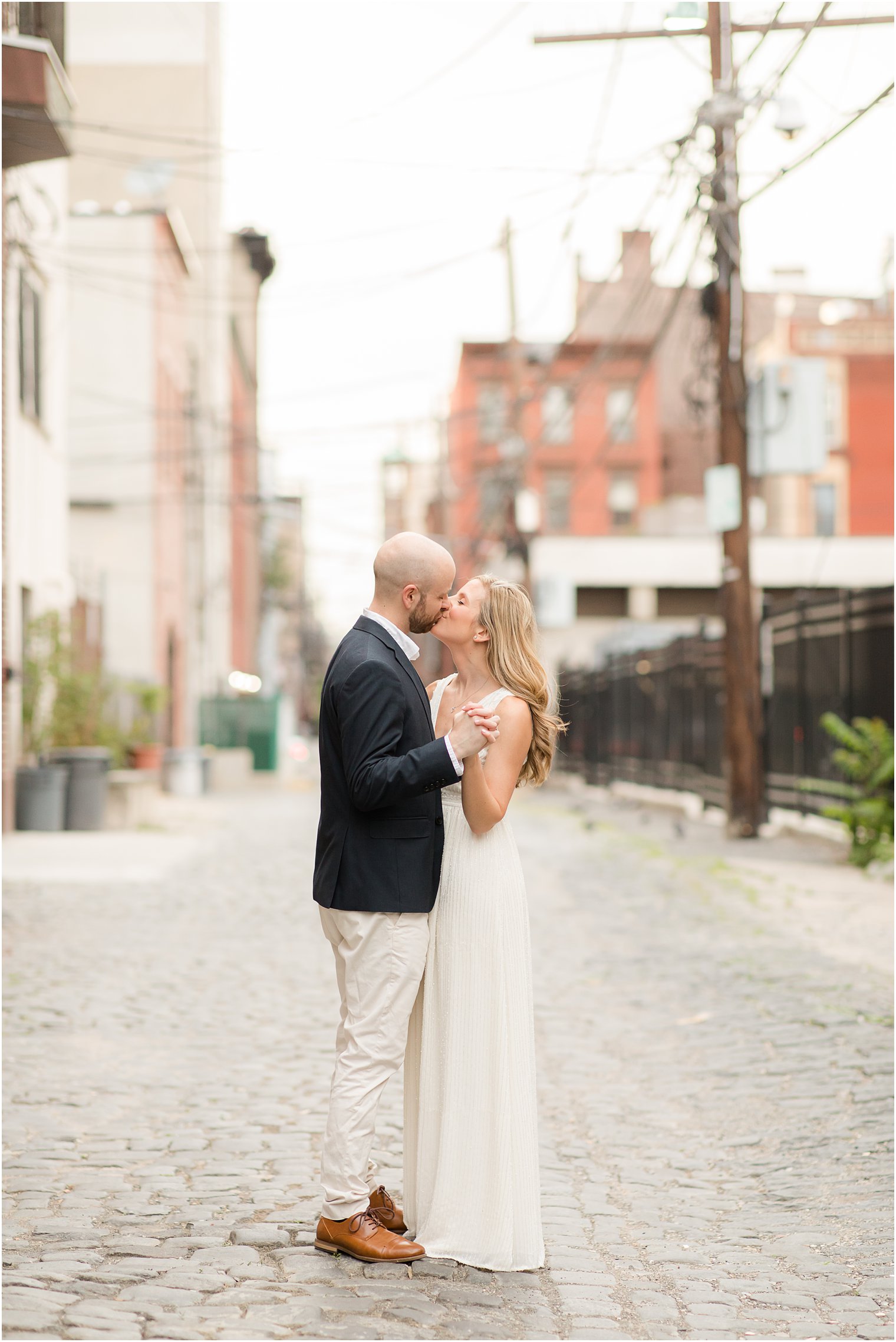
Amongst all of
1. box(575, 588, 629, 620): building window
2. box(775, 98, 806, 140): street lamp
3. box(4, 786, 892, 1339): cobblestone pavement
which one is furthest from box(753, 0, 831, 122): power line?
box(575, 588, 629, 620): building window

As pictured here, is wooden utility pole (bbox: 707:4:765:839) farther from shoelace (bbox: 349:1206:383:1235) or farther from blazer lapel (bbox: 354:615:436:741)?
shoelace (bbox: 349:1206:383:1235)

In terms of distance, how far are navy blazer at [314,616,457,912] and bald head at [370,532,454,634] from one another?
0.07 metres

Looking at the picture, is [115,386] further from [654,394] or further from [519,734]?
[654,394]

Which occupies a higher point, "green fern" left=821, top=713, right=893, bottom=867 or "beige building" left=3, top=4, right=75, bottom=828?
"beige building" left=3, top=4, right=75, bottom=828

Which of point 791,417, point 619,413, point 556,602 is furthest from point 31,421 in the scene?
point 619,413

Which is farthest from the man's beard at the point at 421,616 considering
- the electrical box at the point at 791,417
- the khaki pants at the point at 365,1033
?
the electrical box at the point at 791,417

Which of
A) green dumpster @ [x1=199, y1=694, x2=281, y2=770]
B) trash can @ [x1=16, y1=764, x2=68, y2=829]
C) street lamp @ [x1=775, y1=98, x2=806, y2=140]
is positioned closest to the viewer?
street lamp @ [x1=775, y1=98, x2=806, y2=140]

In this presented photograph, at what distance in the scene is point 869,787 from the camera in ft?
42.0

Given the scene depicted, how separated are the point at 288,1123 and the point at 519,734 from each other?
2.35m

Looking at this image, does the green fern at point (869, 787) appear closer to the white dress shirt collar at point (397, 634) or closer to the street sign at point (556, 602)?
the white dress shirt collar at point (397, 634)

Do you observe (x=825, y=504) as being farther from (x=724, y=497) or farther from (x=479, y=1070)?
(x=479, y=1070)

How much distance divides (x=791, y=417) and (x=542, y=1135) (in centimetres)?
1133

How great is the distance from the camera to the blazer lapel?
4137mm

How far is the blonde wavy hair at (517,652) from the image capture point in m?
4.21
